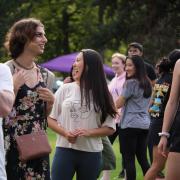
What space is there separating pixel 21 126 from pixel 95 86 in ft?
3.98

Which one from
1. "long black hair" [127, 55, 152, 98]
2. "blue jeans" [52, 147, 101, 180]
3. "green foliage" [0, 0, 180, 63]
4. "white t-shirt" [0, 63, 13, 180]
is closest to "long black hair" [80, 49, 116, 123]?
"blue jeans" [52, 147, 101, 180]

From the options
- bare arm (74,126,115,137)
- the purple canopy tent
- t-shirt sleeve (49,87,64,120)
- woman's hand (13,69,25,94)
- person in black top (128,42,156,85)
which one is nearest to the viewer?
woman's hand (13,69,25,94)

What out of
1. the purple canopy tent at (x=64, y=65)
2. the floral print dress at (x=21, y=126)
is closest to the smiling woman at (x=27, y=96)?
the floral print dress at (x=21, y=126)

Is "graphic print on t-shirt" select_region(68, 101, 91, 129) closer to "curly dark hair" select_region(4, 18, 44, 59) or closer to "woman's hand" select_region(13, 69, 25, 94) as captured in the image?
"curly dark hair" select_region(4, 18, 44, 59)

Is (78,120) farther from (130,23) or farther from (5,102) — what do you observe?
(130,23)

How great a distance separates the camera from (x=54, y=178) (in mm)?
6148

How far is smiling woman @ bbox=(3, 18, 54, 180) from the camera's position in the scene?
16.7 ft

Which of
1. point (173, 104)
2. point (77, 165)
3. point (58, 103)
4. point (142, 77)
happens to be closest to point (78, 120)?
point (58, 103)

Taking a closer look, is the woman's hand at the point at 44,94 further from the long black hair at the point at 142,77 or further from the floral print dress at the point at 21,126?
the long black hair at the point at 142,77

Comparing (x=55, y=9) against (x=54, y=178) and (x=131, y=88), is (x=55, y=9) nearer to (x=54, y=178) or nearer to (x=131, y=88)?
(x=131, y=88)

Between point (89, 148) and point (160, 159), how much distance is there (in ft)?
6.88

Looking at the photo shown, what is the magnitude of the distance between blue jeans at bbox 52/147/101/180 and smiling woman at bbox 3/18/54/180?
0.78 metres

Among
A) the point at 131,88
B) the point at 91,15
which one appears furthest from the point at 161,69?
the point at 91,15

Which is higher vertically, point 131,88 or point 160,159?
point 131,88
